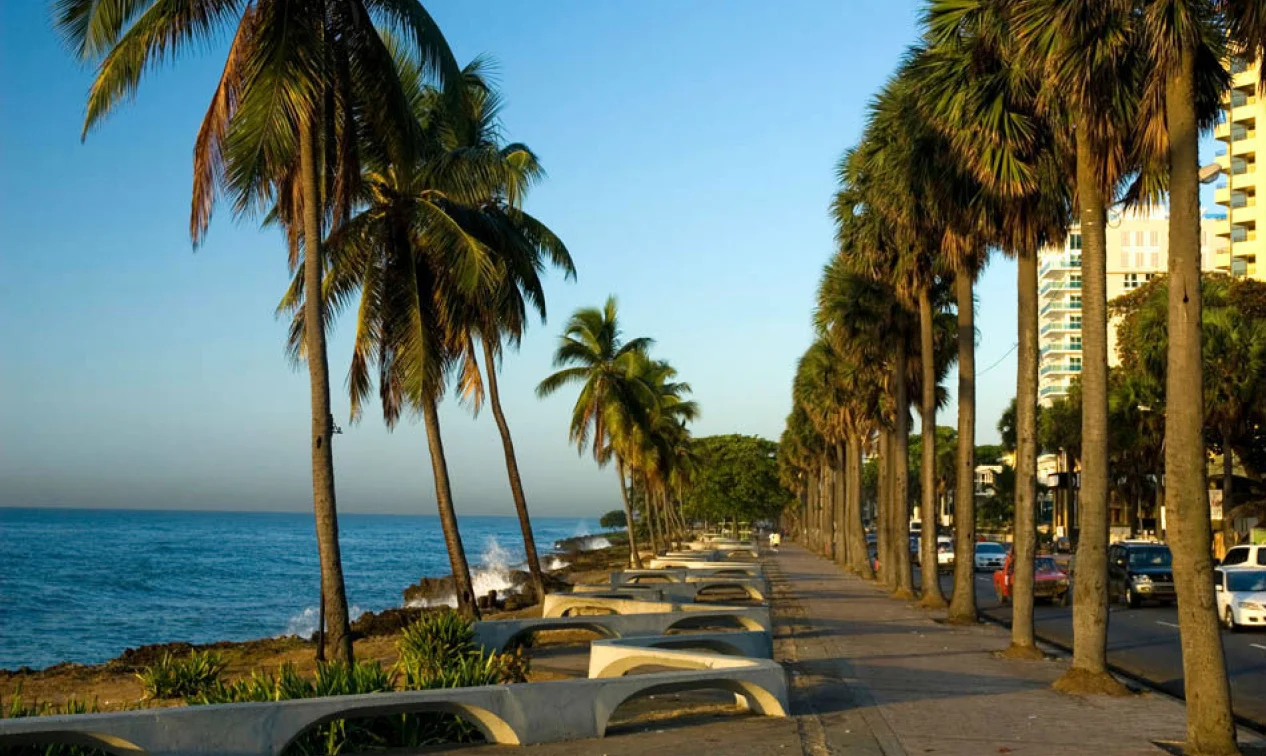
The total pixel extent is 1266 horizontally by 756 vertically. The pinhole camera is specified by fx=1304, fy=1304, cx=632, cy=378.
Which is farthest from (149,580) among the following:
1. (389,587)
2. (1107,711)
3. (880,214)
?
(1107,711)

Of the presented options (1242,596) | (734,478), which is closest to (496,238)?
(1242,596)

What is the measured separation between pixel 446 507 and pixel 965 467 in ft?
31.5

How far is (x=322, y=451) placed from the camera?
1576 centimetres

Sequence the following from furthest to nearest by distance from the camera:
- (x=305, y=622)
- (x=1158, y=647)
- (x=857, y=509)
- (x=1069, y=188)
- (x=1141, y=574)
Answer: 1. (x=857, y=509)
2. (x=305, y=622)
3. (x=1141, y=574)
4. (x=1158, y=647)
5. (x=1069, y=188)

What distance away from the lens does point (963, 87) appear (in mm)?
16609

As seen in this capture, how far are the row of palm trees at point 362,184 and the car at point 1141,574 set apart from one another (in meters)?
18.0

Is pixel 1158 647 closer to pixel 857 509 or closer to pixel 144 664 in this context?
pixel 144 664

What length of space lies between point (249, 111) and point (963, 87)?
884cm

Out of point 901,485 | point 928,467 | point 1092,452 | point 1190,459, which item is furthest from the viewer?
point 901,485

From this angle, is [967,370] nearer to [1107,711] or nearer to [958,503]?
[958,503]

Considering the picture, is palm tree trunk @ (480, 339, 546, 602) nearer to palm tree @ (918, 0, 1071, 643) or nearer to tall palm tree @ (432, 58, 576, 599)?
tall palm tree @ (432, 58, 576, 599)

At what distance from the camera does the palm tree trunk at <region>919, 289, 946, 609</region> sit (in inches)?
1133

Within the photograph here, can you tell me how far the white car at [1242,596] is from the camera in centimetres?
2578

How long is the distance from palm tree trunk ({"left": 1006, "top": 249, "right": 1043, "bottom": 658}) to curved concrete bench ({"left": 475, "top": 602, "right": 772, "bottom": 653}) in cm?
373
